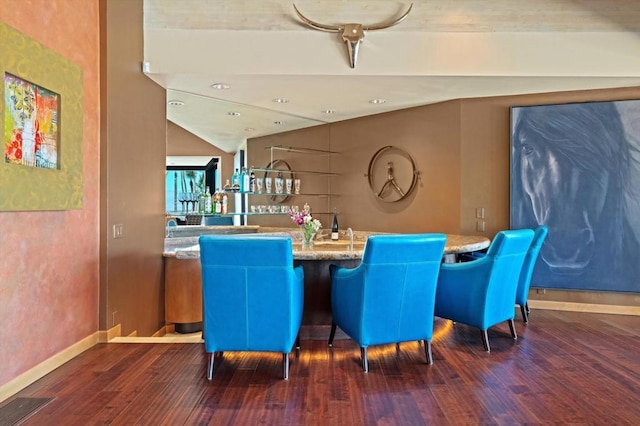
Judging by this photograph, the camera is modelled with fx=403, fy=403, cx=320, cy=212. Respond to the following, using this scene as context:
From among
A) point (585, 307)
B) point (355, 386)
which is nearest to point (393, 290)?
point (355, 386)

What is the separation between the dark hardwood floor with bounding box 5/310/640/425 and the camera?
2.16 metres

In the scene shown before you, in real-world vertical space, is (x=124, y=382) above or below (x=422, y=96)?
below

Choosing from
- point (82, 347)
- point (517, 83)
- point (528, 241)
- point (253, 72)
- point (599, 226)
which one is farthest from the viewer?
point (599, 226)

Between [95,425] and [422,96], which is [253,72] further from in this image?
[95,425]

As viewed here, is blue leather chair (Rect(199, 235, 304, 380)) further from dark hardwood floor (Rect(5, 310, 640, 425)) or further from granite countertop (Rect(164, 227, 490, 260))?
granite countertop (Rect(164, 227, 490, 260))

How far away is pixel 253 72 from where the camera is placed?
12.4 ft

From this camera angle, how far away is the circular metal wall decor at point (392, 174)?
17.1ft

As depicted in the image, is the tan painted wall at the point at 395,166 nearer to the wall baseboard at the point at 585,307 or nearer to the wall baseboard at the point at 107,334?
the wall baseboard at the point at 585,307

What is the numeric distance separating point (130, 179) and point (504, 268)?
3256 mm

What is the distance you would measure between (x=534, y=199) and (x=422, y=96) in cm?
172

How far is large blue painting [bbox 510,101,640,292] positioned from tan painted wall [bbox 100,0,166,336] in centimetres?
391

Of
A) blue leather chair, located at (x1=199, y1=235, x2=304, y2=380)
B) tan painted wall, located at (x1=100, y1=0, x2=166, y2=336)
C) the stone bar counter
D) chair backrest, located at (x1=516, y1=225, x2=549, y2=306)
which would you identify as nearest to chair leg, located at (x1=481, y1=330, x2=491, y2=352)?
the stone bar counter

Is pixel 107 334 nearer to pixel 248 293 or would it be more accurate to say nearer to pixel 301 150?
pixel 248 293

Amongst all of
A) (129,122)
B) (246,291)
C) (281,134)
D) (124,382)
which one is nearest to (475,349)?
(246,291)
